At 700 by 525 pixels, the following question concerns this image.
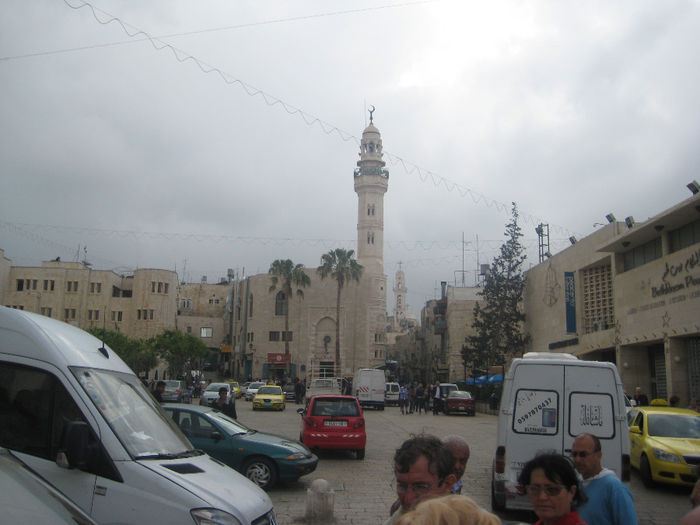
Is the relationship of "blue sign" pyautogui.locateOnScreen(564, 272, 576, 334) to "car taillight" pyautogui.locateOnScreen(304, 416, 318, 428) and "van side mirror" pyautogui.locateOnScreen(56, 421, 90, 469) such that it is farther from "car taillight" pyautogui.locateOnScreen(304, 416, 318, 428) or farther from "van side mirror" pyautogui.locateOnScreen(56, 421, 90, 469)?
"van side mirror" pyautogui.locateOnScreen(56, 421, 90, 469)

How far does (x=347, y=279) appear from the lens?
6688 cm

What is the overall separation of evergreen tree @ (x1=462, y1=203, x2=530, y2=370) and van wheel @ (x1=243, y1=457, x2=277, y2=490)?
4084cm

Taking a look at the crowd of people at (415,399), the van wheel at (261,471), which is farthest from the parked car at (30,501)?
the crowd of people at (415,399)

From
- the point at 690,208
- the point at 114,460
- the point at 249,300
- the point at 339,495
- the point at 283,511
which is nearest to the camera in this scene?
the point at 114,460

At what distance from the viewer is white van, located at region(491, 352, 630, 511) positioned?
857 centimetres

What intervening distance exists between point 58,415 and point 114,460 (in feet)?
2.28

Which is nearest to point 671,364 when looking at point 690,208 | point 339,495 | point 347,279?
point 690,208

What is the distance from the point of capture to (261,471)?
35.5 feet

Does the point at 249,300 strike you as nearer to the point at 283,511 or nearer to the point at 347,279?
the point at 347,279

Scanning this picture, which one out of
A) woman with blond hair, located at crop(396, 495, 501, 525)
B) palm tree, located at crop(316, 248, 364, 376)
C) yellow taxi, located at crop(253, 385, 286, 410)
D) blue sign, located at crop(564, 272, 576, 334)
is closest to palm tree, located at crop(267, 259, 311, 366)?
palm tree, located at crop(316, 248, 364, 376)

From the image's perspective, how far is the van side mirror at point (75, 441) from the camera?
4918mm

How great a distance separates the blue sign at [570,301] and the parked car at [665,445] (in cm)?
2381

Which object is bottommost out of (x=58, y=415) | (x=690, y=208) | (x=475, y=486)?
(x=475, y=486)

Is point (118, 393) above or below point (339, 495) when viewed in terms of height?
above
